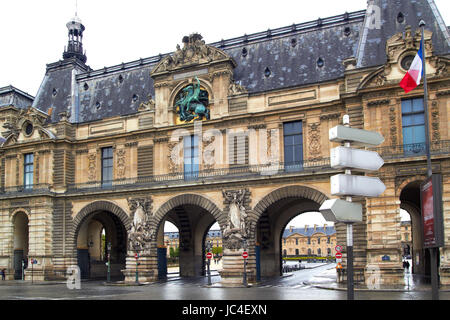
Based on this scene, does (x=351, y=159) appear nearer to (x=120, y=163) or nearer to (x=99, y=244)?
(x=120, y=163)

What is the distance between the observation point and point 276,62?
41594 mm

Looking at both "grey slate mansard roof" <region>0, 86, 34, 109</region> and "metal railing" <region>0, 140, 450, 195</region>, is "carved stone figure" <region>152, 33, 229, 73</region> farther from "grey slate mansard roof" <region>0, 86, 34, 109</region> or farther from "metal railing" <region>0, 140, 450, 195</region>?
"grey slate mansard roof" <region>0, 86, 34, 109</region>

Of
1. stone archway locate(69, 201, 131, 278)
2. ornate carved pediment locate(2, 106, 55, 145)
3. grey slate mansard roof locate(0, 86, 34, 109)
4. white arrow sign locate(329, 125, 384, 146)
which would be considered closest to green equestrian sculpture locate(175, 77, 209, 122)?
stone archway locate(69, 201, 131, 278)

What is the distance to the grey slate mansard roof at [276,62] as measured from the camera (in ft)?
119

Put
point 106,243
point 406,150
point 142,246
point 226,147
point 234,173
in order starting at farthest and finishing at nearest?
point 106,243
point 142,246
point 226,147
point 234,173
point 406,150

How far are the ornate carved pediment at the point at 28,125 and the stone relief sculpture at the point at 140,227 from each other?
11043 millimetres

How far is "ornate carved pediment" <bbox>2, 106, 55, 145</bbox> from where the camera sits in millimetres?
45844

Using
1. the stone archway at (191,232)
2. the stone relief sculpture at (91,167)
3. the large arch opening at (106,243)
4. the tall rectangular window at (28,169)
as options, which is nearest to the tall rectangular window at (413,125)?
the stone archway at (191,232)

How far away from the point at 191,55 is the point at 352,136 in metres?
31.8

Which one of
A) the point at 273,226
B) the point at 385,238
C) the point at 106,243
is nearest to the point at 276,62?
the point at 273,226

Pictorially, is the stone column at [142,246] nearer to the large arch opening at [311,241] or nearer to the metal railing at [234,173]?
the metal railing at [234,173]

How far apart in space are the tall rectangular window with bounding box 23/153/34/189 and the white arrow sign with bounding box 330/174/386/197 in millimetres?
40332

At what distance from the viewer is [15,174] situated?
46.7m
